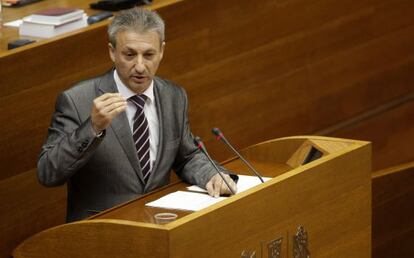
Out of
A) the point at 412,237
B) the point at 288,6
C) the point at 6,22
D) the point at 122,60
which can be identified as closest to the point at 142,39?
the point at 122,60

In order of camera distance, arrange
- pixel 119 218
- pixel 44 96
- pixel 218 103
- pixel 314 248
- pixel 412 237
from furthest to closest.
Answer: pixel 412 237, pixel 218 103, pixel 44 96, pixel 314 248, pixel 119 218

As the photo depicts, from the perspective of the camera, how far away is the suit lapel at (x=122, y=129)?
156 centimetres

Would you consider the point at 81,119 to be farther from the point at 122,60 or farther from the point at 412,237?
the point at 412,237

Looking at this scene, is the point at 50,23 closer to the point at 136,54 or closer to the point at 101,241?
the point at 136,54

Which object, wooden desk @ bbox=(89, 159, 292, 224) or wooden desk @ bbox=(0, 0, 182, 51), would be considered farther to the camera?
wooden desk @ bbox=(0, 0, 182, 51)

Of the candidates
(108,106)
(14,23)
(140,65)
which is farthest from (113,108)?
(14,23)

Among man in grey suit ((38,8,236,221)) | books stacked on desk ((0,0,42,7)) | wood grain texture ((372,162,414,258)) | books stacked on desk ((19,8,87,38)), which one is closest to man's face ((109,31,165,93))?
man in grey suit ((38,8,236,221))

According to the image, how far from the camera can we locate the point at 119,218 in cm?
147

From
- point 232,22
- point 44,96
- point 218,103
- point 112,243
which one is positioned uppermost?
point 232,22

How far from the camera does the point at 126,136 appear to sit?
5.14 feet

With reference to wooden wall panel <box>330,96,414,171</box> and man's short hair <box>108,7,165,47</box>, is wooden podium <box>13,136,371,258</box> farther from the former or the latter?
wooden wall panel <box>330,96,414,171</box>

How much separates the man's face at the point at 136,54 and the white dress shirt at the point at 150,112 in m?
0.03

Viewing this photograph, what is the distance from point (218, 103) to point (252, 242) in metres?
0.75

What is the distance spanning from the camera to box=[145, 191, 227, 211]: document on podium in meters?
1.50
